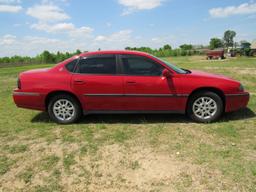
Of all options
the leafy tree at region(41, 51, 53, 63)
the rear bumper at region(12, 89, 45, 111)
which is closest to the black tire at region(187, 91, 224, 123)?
the rear bumper at region(12, 89, 45, 111)

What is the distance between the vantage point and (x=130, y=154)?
12.8ft

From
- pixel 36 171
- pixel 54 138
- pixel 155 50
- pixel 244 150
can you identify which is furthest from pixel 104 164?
pixel 155 50

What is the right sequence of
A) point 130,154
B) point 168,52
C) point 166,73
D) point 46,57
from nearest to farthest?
point 130,154, point 166,73, point 46,57, point 168,52

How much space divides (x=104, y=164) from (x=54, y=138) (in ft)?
4.89

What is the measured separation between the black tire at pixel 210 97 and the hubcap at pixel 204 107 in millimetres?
34

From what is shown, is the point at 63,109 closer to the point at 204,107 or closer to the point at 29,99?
the point at 29,99

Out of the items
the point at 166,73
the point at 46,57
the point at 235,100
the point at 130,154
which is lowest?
the point at 130,154

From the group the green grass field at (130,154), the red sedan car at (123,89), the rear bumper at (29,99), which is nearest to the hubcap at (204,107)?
the red sedan car at (123,89)

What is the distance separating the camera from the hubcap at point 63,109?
5.40 m

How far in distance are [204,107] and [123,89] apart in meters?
1.73

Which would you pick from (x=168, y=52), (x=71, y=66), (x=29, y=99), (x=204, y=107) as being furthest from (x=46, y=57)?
(x=204, y=107)

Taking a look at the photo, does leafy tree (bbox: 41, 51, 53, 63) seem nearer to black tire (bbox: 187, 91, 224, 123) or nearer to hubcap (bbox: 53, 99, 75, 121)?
hubcap (bbox: 53, 99, 75, 121)

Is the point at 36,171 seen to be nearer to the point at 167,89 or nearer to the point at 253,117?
the point at 167,89

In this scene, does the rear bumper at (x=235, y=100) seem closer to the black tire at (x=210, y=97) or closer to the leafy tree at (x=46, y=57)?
the black tire at (x=210, y=97)
